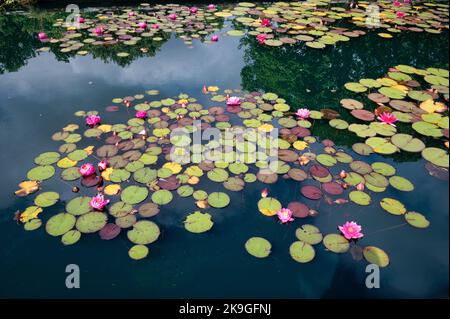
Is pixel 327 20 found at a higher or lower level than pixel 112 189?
A: higher

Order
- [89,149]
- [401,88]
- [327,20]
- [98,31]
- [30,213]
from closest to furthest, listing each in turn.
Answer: [30,213]
[89,149]
[401,88]
[98,31]
[327,20]

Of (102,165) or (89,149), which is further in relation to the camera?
(89,149)

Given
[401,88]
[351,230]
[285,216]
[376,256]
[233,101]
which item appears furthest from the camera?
[401,88]

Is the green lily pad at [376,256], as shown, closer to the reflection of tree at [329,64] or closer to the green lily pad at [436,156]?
the green lily pad at [436,156]

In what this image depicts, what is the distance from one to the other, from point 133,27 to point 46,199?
16.2 feet

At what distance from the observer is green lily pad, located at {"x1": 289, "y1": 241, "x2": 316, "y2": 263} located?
2295mm

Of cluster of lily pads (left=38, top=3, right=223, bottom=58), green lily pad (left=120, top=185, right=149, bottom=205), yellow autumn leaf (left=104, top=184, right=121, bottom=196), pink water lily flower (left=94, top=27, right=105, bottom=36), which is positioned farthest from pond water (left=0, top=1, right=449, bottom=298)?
pink water lily flower (left=94, top=27, right=105, bottom=36)

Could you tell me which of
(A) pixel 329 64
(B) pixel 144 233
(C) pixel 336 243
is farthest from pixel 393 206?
(A) pixel 329 64

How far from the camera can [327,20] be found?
6.78 m

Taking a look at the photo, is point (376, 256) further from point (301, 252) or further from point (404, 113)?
point (404, 113)

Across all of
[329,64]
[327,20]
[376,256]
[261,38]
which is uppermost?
[327,20]

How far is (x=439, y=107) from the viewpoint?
3.82 metres

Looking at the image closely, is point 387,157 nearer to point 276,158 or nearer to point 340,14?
point 276,158
